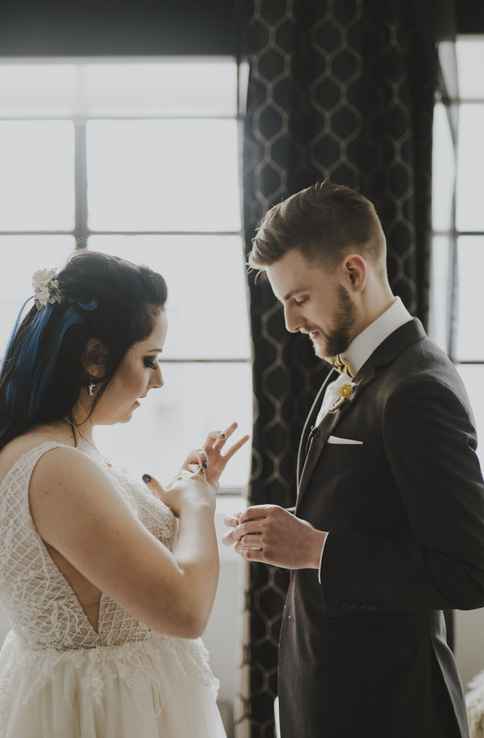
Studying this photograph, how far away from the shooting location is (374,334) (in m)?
1.61

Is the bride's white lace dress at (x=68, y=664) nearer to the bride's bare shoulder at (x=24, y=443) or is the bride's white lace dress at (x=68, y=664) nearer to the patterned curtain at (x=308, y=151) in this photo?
the bride's bare shoulder at (x=24, y=443)

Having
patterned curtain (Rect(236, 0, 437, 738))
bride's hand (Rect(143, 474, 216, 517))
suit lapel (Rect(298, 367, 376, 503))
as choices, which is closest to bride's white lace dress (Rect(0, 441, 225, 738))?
bride's hand (Rect(143, 474, 216, 517))

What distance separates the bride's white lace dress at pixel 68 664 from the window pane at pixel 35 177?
2257 mm

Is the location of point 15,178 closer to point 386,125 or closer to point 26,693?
point 386,125

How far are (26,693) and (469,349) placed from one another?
259 cm

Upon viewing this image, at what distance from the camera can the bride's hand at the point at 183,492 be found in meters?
1.57

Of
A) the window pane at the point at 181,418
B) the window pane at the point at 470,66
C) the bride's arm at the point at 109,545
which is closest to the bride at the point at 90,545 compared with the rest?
the bride's arm at the point at 109,545

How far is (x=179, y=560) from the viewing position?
1.35m

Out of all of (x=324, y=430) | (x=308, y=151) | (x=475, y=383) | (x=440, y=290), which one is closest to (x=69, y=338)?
(x=324, y=430)

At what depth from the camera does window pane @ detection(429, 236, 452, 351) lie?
9.62 feet

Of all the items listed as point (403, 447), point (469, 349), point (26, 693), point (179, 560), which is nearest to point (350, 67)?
point (469, 349)

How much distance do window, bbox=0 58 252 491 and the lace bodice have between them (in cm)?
197

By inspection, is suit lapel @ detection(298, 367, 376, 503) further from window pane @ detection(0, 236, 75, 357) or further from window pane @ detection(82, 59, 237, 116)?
window pane @ detection(0, 236, 75, 357)

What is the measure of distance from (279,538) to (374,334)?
1.50ft
